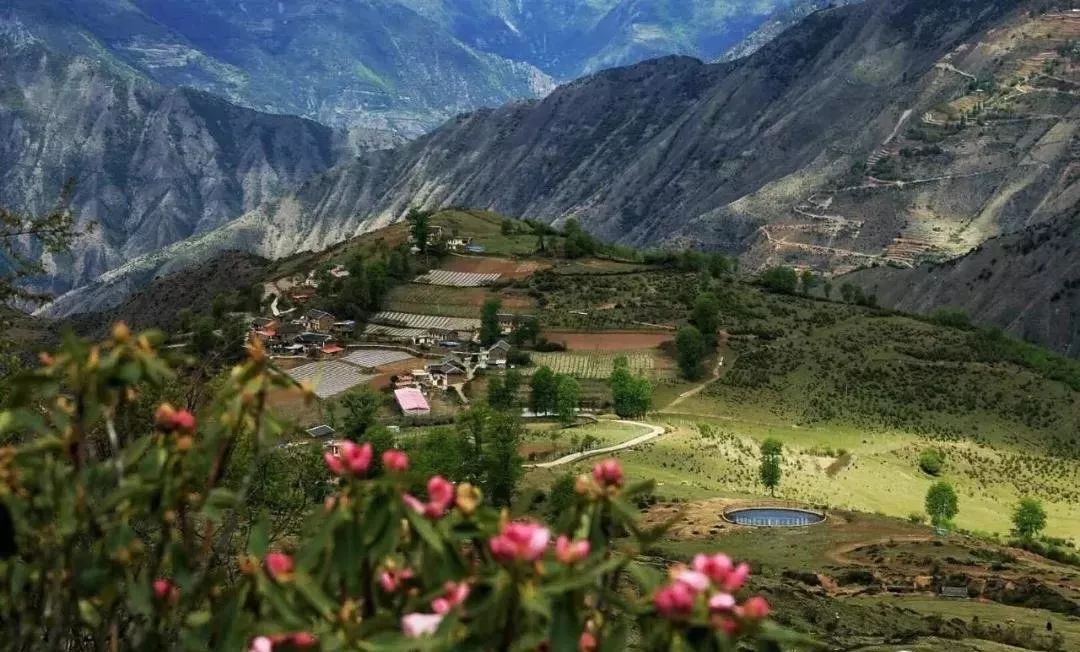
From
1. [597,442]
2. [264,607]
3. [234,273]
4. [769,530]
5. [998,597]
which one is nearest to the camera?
[264,607]

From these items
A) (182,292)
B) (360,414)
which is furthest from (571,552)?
(182,292)

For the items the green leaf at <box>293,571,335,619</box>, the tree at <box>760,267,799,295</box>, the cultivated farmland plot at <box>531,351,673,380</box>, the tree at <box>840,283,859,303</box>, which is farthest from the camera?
the tree at <box>840,283,859,303</box>

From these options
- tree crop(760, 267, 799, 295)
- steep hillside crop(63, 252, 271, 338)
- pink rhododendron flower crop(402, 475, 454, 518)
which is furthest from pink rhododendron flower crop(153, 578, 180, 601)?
steep hillside crop(63, 252, 271, 338)

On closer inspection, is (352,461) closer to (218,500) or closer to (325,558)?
(325,558)

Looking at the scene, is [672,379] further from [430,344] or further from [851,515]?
[851,515]

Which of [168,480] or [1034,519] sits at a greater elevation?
[168,480]

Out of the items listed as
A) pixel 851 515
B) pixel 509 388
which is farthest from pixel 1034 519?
pixel 509 388

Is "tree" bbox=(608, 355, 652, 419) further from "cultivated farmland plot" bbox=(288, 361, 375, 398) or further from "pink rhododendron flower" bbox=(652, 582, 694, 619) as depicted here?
"pink rhododendron flower" bbox=(652, 582, 694, 619)
